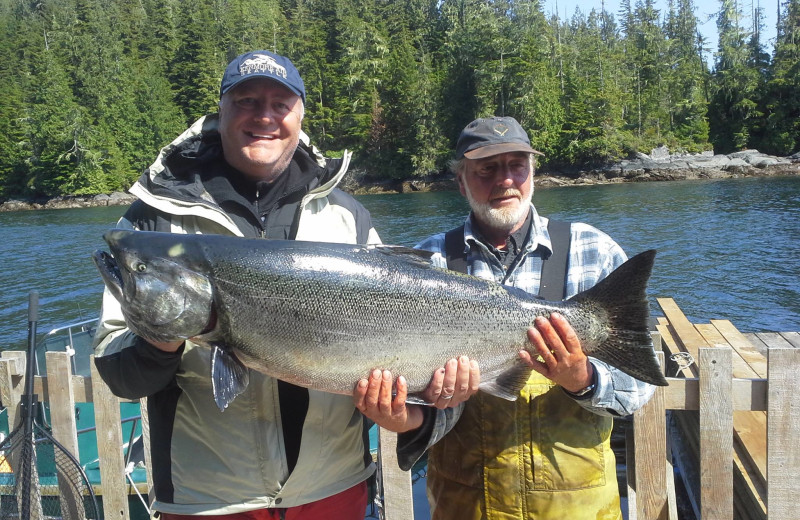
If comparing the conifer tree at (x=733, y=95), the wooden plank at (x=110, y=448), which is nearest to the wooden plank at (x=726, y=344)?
the wooden plank at (x=110, y=448)

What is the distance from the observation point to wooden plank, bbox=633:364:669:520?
355 cm

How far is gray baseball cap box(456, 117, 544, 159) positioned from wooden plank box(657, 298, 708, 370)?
4.53m

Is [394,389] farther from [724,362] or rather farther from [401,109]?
[401,109]

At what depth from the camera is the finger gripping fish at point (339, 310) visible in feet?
8.16

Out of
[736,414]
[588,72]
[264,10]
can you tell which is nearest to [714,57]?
[588,72]

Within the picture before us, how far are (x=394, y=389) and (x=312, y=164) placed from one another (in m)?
1.21

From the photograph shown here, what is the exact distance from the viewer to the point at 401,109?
254ft

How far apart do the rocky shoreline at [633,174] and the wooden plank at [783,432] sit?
2174 inches

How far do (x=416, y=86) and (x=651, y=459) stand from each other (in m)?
75.4

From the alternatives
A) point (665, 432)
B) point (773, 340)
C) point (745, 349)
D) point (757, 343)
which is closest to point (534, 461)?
point (665, 432)

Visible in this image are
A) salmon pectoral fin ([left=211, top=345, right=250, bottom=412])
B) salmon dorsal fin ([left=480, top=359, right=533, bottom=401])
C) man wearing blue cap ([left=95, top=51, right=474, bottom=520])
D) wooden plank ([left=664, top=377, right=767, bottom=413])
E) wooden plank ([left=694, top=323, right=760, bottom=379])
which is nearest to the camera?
salmon pectoral fin ([left=211, top=345, right=250, bottom=412])

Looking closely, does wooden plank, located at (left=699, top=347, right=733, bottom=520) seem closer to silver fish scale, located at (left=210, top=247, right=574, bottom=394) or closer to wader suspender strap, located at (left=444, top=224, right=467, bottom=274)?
silver fish scale, located at (left=210, top=247, right=574, bottom=394)

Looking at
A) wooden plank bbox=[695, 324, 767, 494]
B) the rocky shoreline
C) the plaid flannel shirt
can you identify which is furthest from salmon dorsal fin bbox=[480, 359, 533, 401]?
the rocky shoreline

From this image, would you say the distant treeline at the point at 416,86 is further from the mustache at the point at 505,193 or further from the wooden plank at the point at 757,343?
the mustache at the point at 505,193
